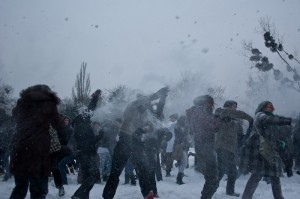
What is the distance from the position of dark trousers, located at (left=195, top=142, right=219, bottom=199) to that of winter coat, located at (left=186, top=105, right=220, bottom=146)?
104mm

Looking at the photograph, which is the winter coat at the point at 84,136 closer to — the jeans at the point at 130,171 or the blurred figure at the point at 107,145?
the jeans at the point at 130,171

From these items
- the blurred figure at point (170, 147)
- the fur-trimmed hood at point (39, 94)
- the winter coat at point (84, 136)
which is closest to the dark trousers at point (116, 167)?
the winter coat at point (84, 136)

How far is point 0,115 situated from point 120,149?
23.0 ft

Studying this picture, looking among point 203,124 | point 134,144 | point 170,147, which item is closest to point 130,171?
point 170,147

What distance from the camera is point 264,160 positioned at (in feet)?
18.8

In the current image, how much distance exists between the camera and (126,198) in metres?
6.72

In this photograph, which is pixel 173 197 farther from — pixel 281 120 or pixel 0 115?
pixel 0 115

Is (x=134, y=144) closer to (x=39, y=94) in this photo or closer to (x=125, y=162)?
(x=125, y=162)

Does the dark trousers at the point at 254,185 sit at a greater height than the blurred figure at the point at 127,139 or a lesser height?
lesser

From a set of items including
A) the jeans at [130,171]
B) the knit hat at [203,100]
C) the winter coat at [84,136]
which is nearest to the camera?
the knit hat at [203,100]

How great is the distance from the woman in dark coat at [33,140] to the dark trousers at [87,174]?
1.21m

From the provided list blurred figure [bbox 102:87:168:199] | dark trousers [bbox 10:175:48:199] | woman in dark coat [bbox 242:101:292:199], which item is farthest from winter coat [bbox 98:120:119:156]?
dark trousers [bbox 10:175:48:199]

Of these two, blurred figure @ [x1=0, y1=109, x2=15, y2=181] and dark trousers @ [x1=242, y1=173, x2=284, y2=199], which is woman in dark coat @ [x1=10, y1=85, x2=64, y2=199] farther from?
blurred figure @ [x1=0, y1=109, x2=15, y2=181]

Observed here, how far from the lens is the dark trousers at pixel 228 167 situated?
24.0 ft
